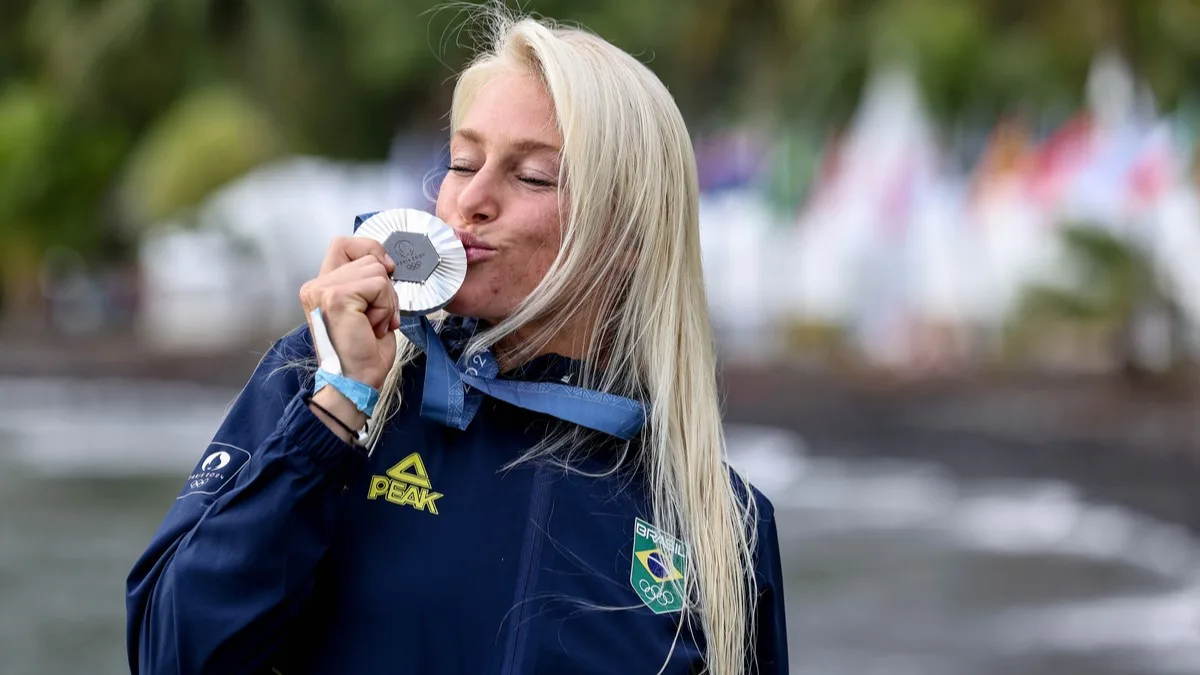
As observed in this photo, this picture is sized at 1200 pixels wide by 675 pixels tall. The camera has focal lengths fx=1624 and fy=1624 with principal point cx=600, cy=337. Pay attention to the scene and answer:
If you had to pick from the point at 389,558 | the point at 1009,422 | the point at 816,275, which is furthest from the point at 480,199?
the point at 816,275

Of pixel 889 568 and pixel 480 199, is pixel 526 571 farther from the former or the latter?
pixel 889 568

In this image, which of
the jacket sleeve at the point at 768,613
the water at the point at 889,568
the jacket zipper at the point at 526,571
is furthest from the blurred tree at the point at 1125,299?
the jacket zipper at the point at 526,571

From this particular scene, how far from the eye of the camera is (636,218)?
177cm

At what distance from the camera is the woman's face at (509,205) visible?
1.72 metres

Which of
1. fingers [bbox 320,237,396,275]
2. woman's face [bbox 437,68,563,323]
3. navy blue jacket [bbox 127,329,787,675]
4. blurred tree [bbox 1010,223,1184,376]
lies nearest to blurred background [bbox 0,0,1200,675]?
blurred tree [bbox 1010,223,1184,376]

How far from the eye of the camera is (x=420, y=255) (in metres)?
→ 1.66

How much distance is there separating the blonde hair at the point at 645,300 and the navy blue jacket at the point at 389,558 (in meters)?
0.05

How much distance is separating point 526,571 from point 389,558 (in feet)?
0.45

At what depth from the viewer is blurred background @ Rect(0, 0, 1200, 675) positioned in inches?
393

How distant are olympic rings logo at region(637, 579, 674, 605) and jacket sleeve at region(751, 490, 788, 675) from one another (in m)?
0.14

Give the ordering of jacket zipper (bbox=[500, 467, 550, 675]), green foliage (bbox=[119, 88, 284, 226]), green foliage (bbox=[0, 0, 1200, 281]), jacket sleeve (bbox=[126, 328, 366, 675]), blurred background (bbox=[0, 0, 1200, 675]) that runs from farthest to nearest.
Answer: green foliage (bbox=[119, 88, 284, 226])
green foliage (bbox=[0, 0, 1200, 281])
blurred background (bbox=[0, 0, 1200, 675])
jacket zipper (bbox=[500, 467, 550, 675])
jacket sleeve (bbox=[126, 328, 366, 675])

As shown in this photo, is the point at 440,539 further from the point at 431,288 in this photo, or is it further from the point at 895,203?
the point at 895,203

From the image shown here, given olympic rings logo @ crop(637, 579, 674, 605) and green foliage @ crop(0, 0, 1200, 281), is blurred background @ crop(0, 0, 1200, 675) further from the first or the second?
olympic rings logo @ crop(637, 579, 674, 605)

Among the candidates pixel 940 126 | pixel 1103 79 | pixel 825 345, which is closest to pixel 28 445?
pixel 825 345
